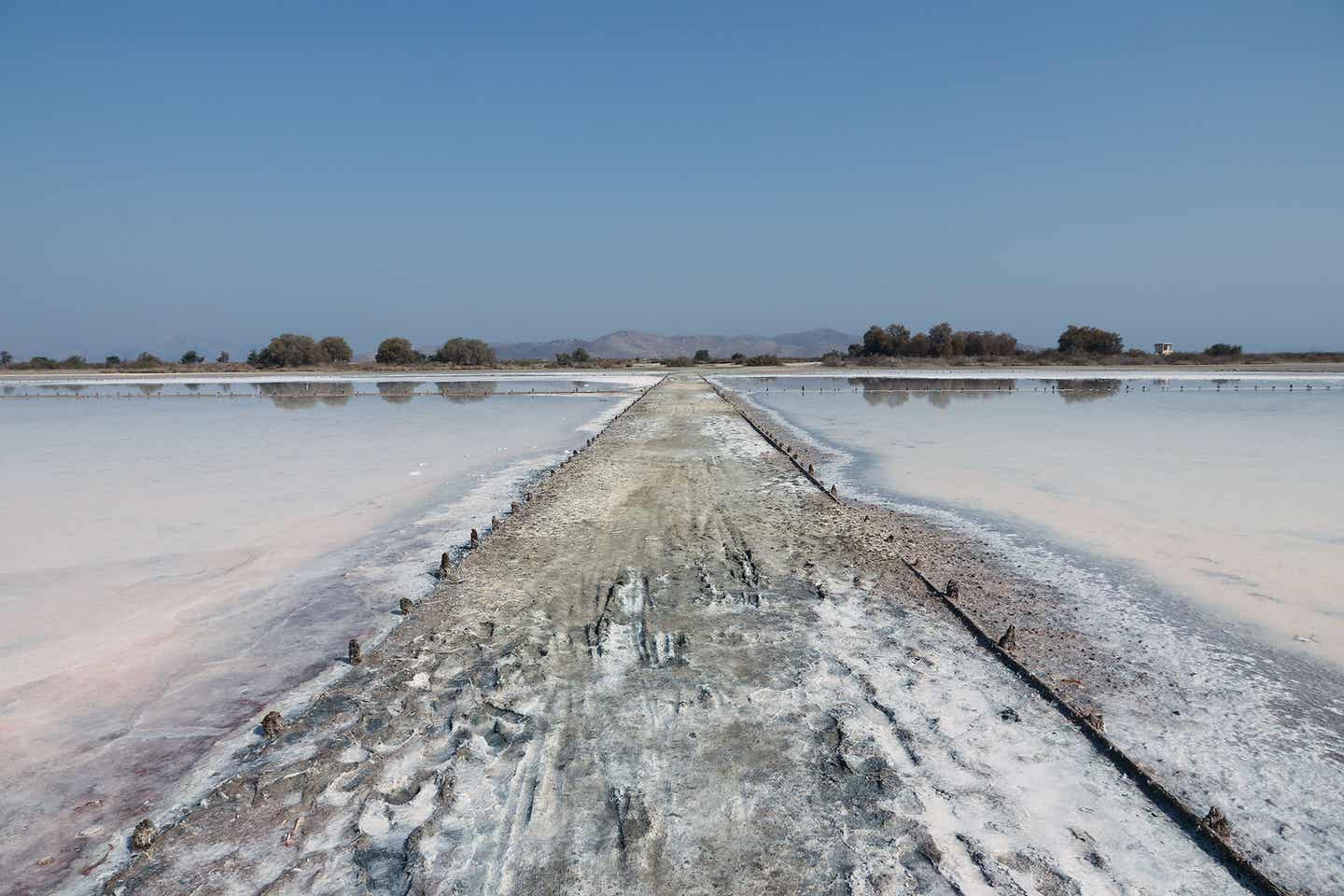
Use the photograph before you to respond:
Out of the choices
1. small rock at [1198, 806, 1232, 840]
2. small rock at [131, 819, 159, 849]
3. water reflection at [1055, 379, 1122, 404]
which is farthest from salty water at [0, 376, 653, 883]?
water reflection at [1055, 379, 1122, 404]

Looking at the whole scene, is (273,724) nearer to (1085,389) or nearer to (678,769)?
(678,769)

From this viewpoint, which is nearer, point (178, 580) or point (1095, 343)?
point (178, 580)

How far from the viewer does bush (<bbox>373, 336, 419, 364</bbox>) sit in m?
63.6

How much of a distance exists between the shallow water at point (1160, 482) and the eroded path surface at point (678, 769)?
2.53 m

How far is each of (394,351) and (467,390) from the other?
37724 millimetres

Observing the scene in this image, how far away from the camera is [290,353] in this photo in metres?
62.4

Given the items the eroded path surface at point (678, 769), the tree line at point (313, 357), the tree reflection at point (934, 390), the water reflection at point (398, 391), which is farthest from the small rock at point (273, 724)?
the tree line at point (313, 357)

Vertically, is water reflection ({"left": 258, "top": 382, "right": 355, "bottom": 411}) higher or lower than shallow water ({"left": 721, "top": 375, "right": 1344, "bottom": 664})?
higher

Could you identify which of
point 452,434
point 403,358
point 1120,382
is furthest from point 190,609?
point 403,358

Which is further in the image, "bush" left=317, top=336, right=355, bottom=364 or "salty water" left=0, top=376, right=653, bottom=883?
"bush" left=317, top=336, right=355, bottom=364

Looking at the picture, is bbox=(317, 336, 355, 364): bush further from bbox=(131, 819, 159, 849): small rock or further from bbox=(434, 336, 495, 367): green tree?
bbox=(131, 819, 159, 849): small rock

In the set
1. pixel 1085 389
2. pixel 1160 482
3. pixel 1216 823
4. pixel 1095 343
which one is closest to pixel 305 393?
pixel 1160 482

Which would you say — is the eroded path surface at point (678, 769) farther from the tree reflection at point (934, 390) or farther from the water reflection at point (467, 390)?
the water reflection at point (467, 390)

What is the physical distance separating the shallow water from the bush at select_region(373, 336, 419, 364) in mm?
51666
